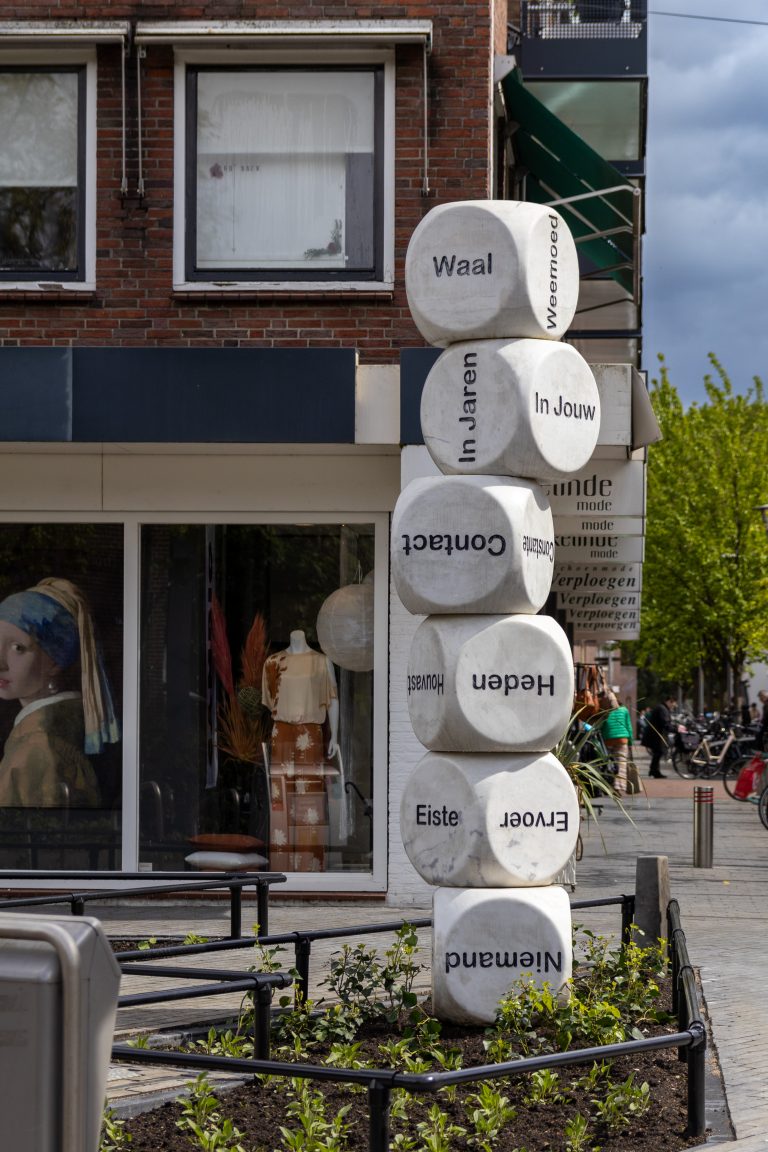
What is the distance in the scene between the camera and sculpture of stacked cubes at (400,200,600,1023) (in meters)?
7.39

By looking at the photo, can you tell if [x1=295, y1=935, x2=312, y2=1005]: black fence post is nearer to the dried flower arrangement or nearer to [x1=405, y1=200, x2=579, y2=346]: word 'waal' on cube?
[x1=405, y1=200, x2=579, y2=346]: word 'waal' on cube

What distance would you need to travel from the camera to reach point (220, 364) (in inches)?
469

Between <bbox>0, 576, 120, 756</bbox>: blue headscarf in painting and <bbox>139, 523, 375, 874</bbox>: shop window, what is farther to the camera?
<bbox>0, 576, 120, 756</bbox>: blue headscarf in painting

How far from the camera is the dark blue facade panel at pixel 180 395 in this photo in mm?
11859

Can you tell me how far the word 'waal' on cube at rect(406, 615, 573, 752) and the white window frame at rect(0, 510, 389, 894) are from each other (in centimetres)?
522

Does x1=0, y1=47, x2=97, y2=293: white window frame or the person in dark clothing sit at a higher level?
x1=0, y1=47, x2=97, y2=293: white window frame

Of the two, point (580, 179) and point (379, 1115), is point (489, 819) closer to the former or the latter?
point (379, 1115)

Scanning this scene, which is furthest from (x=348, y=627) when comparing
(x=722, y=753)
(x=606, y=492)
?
(x=722, y=753)

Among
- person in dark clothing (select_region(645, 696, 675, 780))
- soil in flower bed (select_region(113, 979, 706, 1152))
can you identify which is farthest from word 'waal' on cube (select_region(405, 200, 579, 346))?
person in dark clothing (select_region(645, 696, 675, 780))

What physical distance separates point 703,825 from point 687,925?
3.80 metres

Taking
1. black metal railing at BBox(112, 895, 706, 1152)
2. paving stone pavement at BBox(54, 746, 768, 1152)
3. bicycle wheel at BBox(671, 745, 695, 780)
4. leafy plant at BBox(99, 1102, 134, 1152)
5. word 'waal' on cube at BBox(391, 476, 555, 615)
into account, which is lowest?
bicycle wheel at BBox(671, 745, 695, 780)

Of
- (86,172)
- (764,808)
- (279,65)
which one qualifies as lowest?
Answer: (764,808)

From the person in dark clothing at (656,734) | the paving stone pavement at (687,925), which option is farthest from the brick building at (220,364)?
the person in dark clothing at (656,734)

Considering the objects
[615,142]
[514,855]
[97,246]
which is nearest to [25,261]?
[97,246]
